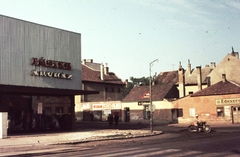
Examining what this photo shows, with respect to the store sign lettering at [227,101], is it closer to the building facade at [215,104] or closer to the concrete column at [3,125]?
the building facade at [215,104]

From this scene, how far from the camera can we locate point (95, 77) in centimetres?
6650

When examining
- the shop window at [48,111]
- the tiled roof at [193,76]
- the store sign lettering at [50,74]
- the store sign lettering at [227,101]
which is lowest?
the shop window at [48,111]

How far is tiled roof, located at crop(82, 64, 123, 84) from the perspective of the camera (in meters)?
64.6

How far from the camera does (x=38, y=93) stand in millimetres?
31859

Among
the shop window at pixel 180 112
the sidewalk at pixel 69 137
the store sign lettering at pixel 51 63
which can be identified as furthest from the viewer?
the shop window at pixel 180 112

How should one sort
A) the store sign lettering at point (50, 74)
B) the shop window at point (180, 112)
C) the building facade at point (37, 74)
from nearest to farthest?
the building facade at point (37, 74) → the store sign lettering at point (50, 74) → the shop window at point (180, 112)

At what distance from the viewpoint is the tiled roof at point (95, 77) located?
64625 millimetres

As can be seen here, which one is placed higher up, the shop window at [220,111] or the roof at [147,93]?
the roof at [147,93]

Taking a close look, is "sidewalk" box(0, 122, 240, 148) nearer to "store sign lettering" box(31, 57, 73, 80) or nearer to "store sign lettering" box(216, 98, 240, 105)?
"store sign lettering" box(31, 57, 73, 80)

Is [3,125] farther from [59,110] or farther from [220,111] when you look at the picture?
[220,111]

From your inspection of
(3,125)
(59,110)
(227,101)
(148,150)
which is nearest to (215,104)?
(227,101)

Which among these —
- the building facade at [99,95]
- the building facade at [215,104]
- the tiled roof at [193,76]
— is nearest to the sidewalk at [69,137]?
the building facade at [215,104]

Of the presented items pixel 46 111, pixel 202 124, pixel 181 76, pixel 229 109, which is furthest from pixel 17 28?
pixel 181 76

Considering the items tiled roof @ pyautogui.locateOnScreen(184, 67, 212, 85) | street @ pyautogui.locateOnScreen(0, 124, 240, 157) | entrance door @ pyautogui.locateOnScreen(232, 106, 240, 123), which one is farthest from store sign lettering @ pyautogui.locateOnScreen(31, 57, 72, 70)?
tiled roof @ pyautogui.locateOnScreen(184, 67, 212, 85)
